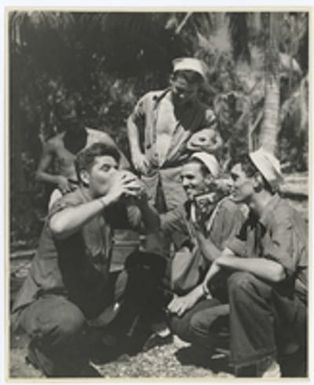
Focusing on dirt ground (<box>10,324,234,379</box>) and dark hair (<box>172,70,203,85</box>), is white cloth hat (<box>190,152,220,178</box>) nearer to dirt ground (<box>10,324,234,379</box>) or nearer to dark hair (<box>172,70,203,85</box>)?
dark hair (<box>172,70,203,85</box>)

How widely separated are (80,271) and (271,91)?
1838mm

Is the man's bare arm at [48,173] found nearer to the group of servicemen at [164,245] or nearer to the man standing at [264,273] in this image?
the group of servicemen at [164,245]

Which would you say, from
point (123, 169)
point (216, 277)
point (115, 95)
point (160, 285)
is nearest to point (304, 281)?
point (216, 277)

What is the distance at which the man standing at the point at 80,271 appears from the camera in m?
5.17

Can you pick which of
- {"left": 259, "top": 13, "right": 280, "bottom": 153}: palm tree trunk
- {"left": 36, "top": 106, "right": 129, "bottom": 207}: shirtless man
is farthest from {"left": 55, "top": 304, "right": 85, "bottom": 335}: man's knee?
{"left": 259, "top": 13, "right": 280, "bottom": 153}: palm tree trunk

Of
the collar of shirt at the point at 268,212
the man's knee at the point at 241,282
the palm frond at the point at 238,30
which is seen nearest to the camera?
the man's knee at the point at 241,282

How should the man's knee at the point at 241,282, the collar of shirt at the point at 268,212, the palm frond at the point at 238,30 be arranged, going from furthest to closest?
the palm frond at the point at 238,30
the collar of shirt at the point at 268,212
the man's knee at the point at 241,282

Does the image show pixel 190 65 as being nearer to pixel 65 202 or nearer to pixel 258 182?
→ pixel 258 182

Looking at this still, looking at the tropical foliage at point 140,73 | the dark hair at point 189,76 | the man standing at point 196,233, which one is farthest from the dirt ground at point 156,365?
the dark hair at point 189,76

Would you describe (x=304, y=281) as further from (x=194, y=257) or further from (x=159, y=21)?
(x=159, y=21)

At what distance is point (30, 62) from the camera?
529 cm

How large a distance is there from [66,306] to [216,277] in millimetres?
1041

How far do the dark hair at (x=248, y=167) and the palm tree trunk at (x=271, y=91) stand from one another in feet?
0.59

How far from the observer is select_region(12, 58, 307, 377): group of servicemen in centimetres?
517
